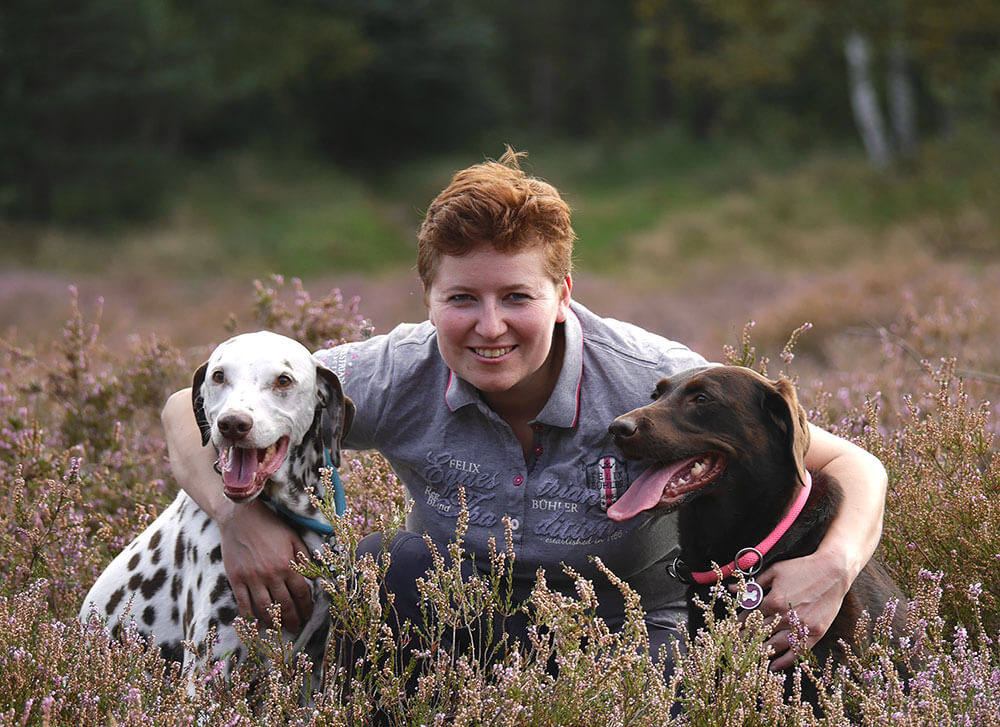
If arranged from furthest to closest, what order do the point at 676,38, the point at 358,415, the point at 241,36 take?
the point at 241,36 < the point at 676,38 < the point at 358,415

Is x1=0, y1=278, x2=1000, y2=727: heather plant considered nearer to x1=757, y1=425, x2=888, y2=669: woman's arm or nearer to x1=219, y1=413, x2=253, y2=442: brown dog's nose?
x1=757, y1=425, x2=888, y2=669: woman's arm

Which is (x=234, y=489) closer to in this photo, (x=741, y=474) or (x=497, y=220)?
(x=497, y=220)

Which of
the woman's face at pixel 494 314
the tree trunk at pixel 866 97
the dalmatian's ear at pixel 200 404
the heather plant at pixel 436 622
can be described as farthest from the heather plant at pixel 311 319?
the tree trunk at pixel 866 97

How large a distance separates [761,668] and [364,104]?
37.6 metres

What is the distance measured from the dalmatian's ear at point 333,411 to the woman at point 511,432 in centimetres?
18

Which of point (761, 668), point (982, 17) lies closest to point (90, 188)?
point (982, 17)

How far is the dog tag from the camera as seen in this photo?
124 inches

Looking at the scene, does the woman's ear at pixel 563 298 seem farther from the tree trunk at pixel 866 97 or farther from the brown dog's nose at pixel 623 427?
the tree trunk at pixel 866 97

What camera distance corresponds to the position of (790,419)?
3.29 m

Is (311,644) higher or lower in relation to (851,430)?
lower

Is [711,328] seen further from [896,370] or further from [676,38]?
[676,38]

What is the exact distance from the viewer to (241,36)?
36.5 meters

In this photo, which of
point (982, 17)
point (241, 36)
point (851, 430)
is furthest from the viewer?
point (241, 36)

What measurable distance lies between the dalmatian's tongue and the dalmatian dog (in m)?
1.08
